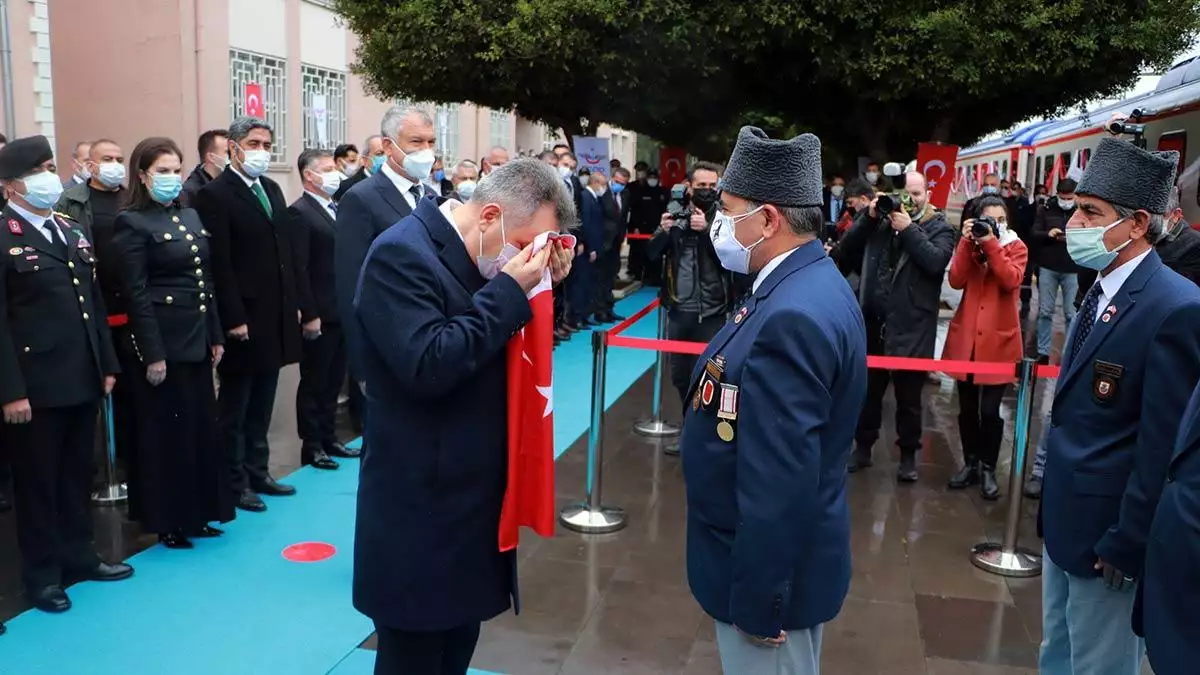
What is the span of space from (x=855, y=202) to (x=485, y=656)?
4109mm

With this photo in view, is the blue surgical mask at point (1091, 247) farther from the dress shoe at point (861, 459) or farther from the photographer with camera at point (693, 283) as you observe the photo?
the dress shoe at point (861, 459)

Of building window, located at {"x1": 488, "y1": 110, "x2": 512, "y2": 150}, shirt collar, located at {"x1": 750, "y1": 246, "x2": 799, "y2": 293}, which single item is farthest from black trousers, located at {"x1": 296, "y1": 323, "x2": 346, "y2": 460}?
building window, located at {"x1": 488, "y1": 110, "x2": 512, "y2": 150}

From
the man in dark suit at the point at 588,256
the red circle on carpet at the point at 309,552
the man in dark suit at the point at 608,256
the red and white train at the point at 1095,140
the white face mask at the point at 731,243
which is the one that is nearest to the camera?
the white face mask at the point at 731,243

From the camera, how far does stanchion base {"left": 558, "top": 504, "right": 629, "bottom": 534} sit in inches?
221

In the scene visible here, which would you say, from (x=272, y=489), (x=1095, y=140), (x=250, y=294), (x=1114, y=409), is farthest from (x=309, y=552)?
(x=1095, y=140)

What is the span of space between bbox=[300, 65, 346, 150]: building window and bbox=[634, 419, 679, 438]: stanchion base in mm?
13225

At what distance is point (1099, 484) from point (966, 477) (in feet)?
12.2

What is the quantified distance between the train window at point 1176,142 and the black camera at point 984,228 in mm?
7914

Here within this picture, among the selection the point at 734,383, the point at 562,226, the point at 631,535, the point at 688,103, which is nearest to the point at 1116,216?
the point at 734,383

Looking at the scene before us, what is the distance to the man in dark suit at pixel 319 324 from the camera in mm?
6434

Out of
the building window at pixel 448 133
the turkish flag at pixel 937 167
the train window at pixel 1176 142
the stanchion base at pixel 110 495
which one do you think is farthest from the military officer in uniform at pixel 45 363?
the building window at pixel 448 133

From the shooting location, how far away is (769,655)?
8.04 feet

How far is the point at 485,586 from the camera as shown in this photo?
2.71 meters

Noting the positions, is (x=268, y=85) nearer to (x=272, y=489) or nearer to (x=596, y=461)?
(x=272, y=489)
